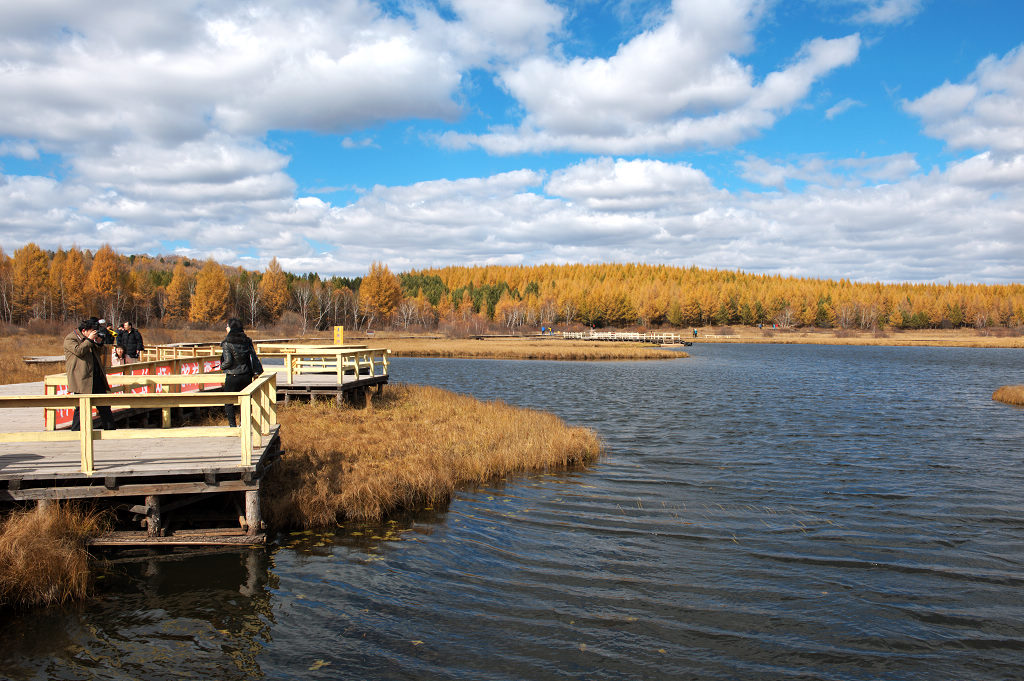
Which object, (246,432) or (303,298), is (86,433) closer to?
(246,432)

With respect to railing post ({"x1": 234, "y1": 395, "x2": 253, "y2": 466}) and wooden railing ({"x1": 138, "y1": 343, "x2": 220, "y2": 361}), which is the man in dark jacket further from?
railing post ({"x1": 234, "y1": 395, "x2": 253, "y2": 466})

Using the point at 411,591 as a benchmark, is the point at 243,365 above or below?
above

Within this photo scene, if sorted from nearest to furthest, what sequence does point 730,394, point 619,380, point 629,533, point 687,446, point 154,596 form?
point 154,596 < point 629,533 < point 687,446 < point 730,394 < point 619,380

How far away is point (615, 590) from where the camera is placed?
8891 mm

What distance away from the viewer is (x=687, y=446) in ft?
→ 62.8

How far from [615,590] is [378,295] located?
376ft

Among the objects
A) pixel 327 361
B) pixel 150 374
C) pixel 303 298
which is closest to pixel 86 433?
pixel 150 374

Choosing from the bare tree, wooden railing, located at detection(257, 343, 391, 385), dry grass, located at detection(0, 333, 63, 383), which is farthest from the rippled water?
the bare tree

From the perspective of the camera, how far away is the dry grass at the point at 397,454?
11.4m

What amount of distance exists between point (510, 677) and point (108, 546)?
6.47 m

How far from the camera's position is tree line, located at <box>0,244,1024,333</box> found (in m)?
88.2

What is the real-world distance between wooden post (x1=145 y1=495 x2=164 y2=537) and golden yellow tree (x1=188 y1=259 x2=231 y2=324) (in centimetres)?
9328

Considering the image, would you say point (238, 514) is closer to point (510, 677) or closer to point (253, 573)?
point (253, 573)

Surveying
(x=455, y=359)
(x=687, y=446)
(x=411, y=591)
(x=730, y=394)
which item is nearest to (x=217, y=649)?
(x=411, y=591)
